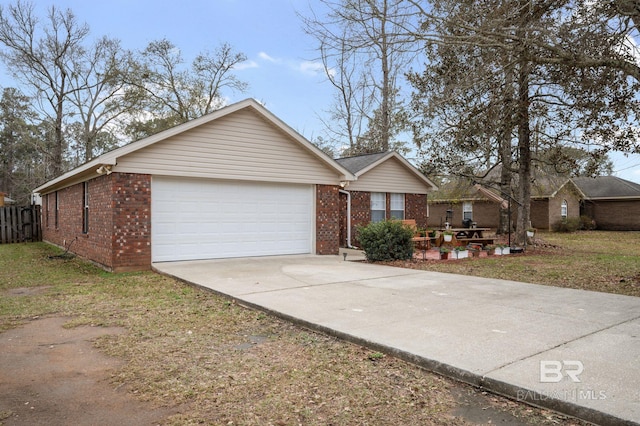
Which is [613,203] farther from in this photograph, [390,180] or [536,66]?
[536,66]

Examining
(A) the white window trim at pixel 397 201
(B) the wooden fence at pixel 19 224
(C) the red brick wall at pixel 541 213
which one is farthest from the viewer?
(C) the red brick wall at pixel 541 213

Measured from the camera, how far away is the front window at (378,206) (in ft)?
55.2

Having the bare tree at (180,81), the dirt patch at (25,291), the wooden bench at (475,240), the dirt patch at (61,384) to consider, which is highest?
the bare tree at (180,81)

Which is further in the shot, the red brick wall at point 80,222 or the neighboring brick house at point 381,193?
the neighboring brick house at point 381,193

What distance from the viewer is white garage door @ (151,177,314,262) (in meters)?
10.6

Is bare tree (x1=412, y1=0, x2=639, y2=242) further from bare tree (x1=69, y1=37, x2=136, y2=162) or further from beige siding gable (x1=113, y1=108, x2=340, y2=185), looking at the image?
bare tree (x1=69, y1=37, x2=136, y2=162)

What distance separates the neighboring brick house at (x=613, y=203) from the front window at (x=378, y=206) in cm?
1912

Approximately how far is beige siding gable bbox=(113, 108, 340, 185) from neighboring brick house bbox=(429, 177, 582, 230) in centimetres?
1325

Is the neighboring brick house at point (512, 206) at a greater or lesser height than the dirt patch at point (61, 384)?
greater

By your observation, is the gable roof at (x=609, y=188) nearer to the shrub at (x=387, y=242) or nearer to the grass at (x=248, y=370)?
the shrub at (x=387, y=242)

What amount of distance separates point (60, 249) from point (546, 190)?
85.2 ft

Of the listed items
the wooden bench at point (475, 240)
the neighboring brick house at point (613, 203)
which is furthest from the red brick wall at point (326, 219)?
the neighboring brick house at point (613, 203)

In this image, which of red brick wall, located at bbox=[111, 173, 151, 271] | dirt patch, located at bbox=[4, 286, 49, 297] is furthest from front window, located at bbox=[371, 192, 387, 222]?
dirt patch, located at bbox=[4, 286, 49, 297]

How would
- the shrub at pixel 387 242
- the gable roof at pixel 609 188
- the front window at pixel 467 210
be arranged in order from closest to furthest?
1. the shrub at pixel 387 242
2. the gable roof at pixel 609 188
3. the front window at pixel 467 210
